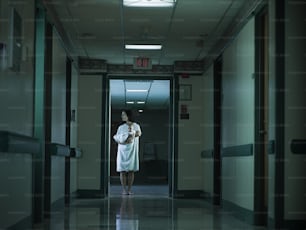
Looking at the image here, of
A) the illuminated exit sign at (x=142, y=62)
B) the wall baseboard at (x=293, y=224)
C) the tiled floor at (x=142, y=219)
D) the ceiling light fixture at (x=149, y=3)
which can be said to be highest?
the ceiling light fixture at (x=149, y=3)

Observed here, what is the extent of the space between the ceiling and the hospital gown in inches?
79.6

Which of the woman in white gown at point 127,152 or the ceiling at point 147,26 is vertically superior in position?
the ceiling at point 147,26

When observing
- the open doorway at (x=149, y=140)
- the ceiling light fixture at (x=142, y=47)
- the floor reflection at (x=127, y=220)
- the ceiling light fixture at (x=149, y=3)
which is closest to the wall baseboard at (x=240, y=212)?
the floor reflection at (x=127, y=220)

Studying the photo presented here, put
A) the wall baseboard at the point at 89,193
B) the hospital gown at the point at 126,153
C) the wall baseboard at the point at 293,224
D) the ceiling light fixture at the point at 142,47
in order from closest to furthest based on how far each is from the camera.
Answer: the wall baseboard at the point at 293,224 < the ceiling light fixture at the point at 142,47 < the wall baseboard at the point at 89,193 < the hospital gown at the point at 126,153

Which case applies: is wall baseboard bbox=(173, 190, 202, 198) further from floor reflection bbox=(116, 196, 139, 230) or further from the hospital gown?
floor reflection bbox=(116, 196, 139, 230)

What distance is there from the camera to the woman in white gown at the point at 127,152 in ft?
39.3

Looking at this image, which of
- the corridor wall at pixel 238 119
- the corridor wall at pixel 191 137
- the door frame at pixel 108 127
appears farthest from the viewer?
the corridor wall at pixel 191 137

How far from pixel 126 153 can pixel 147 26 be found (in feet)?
14.8

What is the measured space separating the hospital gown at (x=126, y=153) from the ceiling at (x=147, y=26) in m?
2.02

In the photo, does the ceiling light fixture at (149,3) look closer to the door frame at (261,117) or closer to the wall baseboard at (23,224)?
the door frame at (261,117)

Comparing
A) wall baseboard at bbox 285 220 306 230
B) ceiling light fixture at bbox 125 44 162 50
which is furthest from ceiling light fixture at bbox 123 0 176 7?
wall baseboard at bbox 285 220 306 230

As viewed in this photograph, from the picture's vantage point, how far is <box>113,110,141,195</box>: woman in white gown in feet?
39.3

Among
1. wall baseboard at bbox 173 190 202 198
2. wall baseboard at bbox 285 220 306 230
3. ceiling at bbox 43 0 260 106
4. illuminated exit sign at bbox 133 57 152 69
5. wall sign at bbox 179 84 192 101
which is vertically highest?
ceiling at bbox 43 0 260 106

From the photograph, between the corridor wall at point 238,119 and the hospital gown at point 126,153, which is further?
the hospital gown at point 126,153
